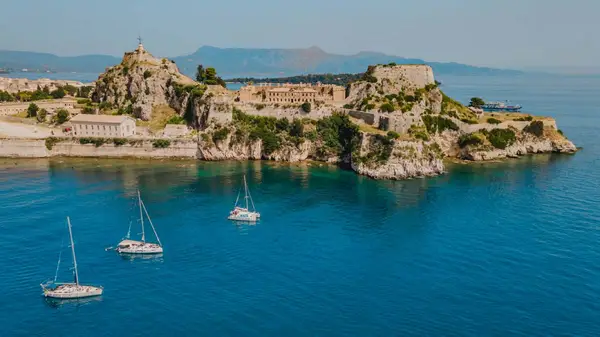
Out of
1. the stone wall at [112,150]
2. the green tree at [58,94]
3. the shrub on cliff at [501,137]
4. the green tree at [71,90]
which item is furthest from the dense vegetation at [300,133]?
the green tree at [71,90]

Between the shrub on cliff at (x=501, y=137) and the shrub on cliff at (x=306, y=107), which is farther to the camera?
the shrub on cliff at (x=306, y=107)

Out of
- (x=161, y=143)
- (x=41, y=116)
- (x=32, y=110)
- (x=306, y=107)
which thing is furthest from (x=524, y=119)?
(x=32, y=110)

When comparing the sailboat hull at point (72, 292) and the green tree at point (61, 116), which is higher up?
the green tree at point (61, 116)

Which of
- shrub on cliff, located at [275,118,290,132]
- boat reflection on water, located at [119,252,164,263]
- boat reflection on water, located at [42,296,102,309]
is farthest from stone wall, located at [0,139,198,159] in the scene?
boat reflection on water, located at [42,296,102,309]

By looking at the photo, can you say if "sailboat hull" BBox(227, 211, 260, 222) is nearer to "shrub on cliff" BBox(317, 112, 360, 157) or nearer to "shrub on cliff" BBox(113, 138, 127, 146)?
"shrub on cliff" BBox(317, 112, 360, 157)

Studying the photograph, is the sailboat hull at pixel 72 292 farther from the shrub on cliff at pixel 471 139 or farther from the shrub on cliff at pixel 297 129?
the shrub on cliff at pixel 471 139

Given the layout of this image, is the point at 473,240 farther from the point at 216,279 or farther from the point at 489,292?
the point at 216,279
